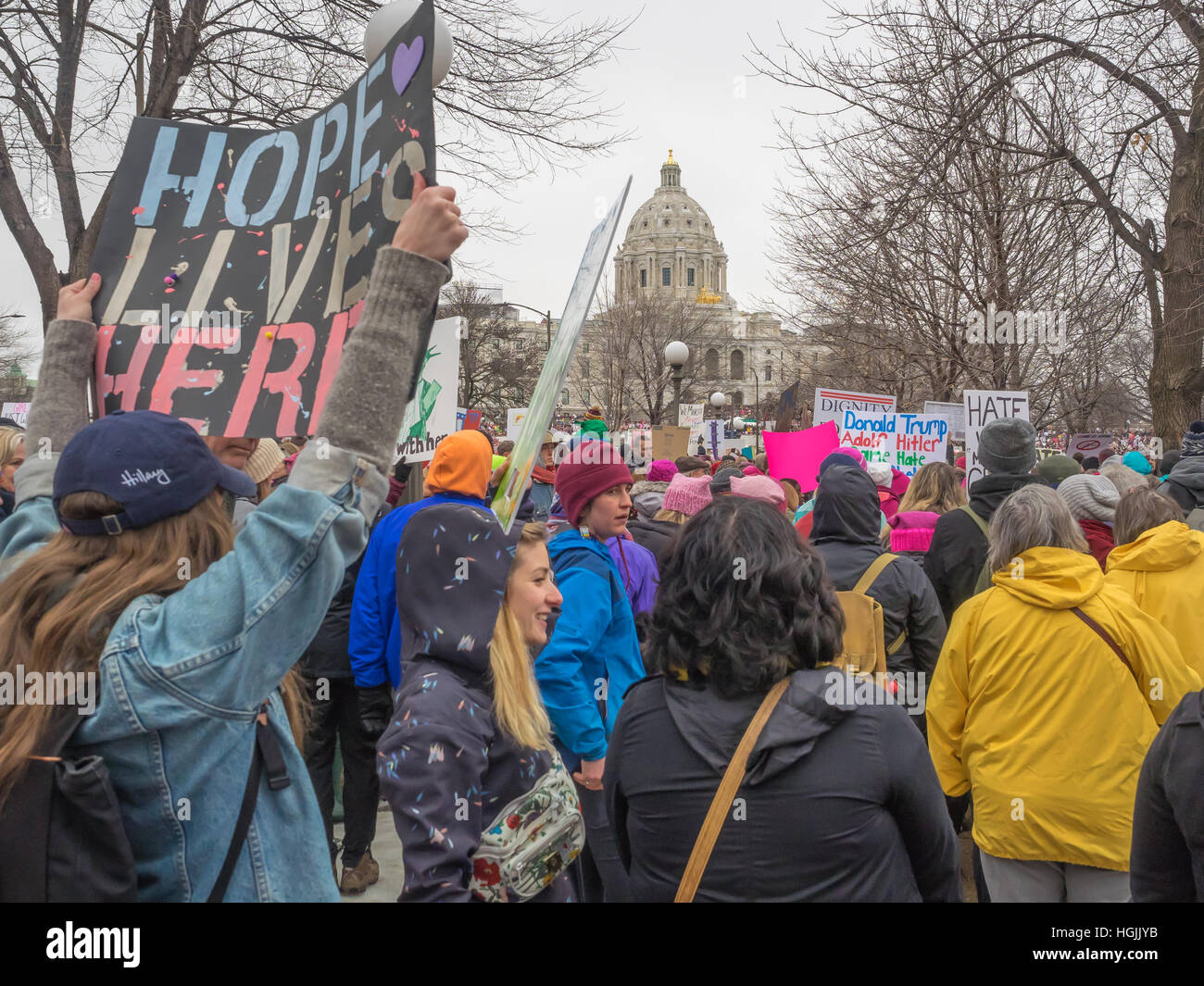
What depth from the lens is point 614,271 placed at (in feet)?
363

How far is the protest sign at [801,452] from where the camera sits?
933 cm

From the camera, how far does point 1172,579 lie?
430cm

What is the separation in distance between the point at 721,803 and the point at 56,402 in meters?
1.72

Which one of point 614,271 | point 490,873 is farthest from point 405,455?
point 614,271

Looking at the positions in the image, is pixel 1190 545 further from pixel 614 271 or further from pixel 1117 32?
pixel 614 271

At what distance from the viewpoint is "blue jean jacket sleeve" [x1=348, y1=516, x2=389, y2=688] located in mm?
4801

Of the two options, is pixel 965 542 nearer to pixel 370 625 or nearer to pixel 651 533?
pixel 651 533

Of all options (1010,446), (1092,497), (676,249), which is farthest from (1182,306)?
(676,249)

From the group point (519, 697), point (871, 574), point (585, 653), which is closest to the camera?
point (519, 697)

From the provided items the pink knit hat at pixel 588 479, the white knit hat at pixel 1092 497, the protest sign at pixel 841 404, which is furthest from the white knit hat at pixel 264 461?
the protest sign at pixel 841 404

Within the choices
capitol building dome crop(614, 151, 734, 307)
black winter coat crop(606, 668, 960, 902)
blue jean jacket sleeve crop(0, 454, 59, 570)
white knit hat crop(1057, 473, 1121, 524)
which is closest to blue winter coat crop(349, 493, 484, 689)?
blue jean jacket sleeve crop(0, 454, 59, 570)

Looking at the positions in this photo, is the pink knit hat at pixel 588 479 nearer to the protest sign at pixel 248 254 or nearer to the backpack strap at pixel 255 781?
the protest sign at pixel 248 254

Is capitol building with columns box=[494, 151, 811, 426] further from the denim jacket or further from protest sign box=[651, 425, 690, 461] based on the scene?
the denim jacket

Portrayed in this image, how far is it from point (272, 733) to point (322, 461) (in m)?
0.49
